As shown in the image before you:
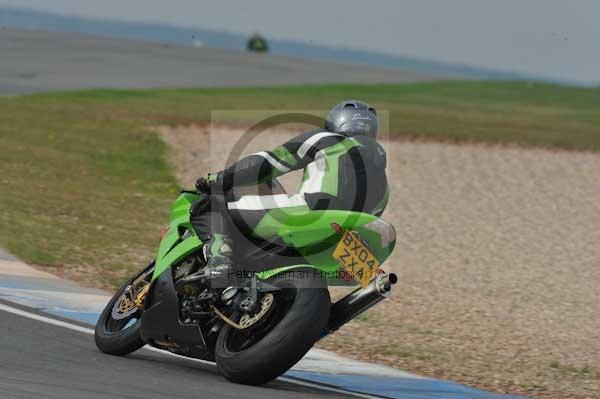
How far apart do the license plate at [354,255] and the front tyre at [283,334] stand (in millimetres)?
188

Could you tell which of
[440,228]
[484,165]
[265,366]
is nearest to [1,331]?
[265,366]

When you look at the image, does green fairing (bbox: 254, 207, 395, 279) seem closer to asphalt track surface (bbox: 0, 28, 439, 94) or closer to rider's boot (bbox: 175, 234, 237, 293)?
rider's boot (bbox: 175, 234, 237, 293)

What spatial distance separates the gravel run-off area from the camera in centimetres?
870

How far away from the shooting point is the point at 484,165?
2234 centimetres

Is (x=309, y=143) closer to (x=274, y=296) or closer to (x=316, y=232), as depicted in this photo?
(x=316, y=232)

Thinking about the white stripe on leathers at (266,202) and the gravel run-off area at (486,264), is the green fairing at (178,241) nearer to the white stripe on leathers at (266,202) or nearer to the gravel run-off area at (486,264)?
the white stripe on leathers at (266,202)

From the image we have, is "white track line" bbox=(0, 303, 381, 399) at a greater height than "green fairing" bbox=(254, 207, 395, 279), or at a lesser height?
lesser

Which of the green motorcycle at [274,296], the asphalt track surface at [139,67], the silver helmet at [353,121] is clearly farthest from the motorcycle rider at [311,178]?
the asphalt track surface at [139,67]

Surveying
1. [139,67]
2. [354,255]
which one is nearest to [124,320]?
[354,255]

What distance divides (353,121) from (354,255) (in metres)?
0.96

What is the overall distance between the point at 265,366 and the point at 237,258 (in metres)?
0.72

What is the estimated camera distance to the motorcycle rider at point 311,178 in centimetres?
654

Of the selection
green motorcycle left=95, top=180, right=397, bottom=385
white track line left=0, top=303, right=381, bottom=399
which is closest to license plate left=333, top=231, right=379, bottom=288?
green motorcycle left=95, top=180, right=397, bottom=385

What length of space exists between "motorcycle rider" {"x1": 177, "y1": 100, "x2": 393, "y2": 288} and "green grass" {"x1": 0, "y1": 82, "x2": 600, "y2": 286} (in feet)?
12.7
